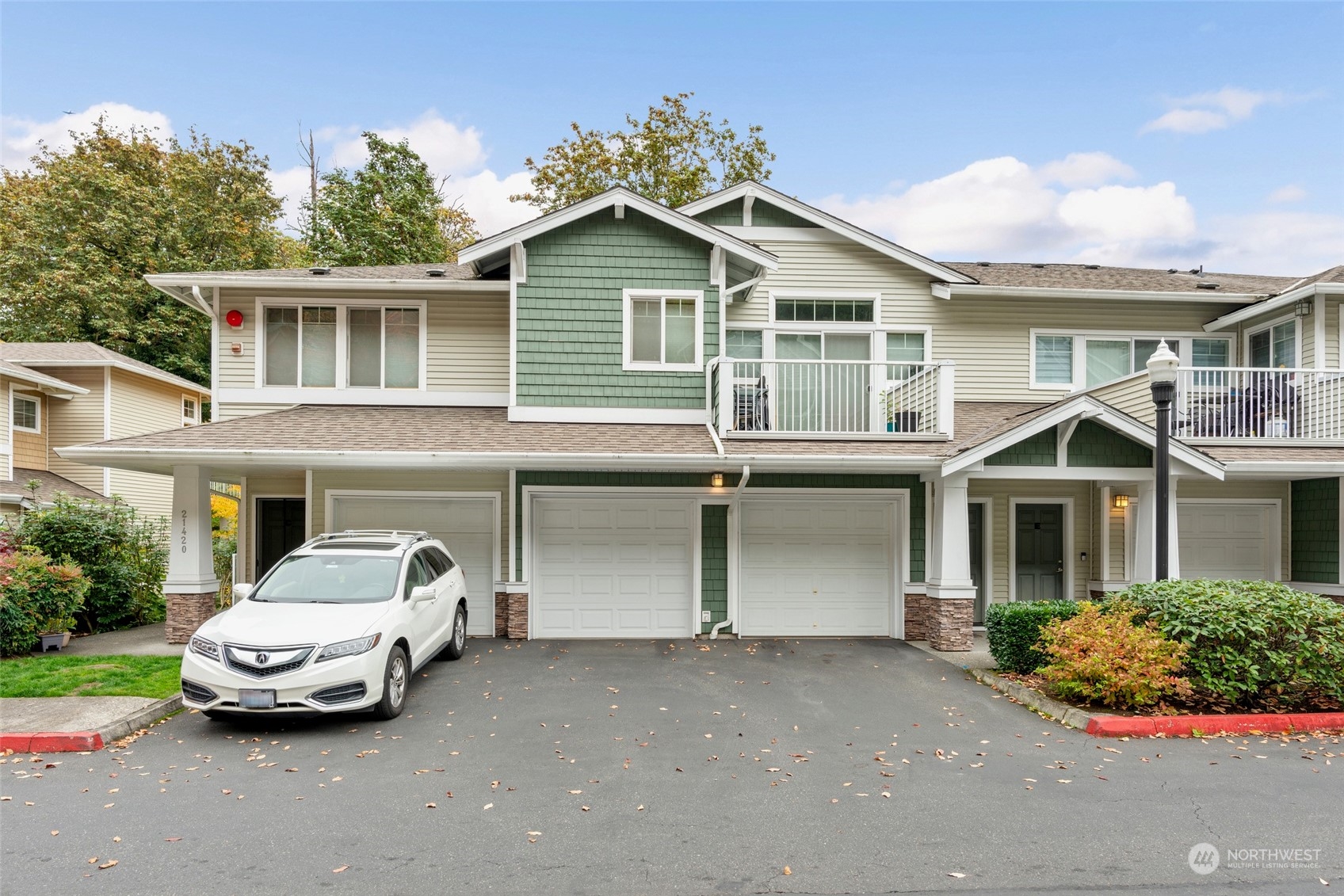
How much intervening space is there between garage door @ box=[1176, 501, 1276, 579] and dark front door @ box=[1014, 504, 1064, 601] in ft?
6.95

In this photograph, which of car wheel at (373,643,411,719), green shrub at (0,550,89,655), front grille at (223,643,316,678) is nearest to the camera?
front grille at (223,643,316,678)

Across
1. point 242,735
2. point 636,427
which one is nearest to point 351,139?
point 636,427

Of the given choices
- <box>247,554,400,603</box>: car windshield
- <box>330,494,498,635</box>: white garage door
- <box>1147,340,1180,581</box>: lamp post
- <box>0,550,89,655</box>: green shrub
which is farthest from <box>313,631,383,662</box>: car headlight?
<box>1147,340,1180,581</box>: lamp post

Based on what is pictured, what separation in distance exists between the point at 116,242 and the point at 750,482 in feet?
78.5

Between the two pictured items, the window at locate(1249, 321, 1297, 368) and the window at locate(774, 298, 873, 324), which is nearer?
the window at locate(1249, 321, 1297, 368)

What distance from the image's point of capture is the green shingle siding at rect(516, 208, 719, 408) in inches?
436

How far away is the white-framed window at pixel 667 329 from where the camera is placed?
440 inches

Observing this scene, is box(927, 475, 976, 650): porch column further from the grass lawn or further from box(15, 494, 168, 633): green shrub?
box(15, 494, 168, 633): green shrub

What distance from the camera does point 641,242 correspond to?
11.2 meters

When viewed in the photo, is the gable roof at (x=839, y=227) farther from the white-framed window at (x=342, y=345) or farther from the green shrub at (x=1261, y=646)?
the green shrub at (x=1261, y=646)

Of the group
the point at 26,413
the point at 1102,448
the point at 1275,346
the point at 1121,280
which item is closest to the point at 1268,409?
the point at 1275,346

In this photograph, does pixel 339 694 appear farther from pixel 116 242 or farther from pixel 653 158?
pixel 116 242

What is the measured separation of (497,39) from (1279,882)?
58.6 feet

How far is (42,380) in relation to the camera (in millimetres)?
16781
